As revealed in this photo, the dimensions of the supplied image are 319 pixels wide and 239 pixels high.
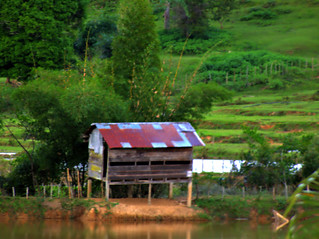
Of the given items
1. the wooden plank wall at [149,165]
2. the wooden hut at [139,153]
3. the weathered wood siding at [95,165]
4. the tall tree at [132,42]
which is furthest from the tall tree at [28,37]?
the wooden plank wall at [149,165]

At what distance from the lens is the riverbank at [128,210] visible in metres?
17.9

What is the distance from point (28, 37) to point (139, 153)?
9385 mm

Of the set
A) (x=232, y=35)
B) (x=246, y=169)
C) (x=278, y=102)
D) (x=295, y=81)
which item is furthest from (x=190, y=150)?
(x=232, y=35)

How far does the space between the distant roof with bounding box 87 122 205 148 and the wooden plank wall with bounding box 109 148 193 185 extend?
0.32 metres

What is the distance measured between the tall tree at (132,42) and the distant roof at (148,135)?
2216 mm

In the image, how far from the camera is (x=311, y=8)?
239 feet

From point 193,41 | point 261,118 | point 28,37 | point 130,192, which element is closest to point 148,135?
point 130,192

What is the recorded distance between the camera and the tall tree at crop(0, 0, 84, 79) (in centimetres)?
2448

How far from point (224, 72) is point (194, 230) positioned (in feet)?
119

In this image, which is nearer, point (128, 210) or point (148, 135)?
point (128, 210)

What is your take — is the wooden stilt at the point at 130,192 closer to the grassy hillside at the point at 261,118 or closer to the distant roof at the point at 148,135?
the distant roof at the point at 148,135

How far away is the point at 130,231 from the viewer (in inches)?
646

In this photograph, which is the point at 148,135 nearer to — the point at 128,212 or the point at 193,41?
the point at 128,212

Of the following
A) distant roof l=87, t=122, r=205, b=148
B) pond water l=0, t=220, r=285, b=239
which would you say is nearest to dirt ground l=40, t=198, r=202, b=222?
pond water l=0, t=220, r=285, b=239
